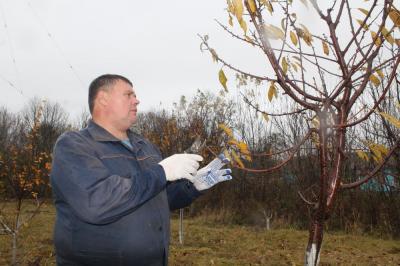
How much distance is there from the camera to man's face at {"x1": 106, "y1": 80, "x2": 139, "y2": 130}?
2367 mm

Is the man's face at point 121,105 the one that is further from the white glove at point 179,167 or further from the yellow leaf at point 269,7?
the yellow leaf at point 269,7

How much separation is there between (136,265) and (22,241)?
853 cm

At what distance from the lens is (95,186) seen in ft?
6.13

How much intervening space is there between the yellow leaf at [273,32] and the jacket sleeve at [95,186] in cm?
93

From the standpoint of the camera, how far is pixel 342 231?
12469 millimetres

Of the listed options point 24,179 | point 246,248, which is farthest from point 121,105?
point 246,248

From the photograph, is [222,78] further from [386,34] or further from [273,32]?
[386,34]

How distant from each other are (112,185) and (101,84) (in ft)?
2.68

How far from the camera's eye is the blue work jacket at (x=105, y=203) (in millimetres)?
1871

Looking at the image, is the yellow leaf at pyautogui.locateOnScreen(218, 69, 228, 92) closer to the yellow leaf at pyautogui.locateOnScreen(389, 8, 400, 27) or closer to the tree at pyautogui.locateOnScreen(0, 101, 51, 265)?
the yellow leaf at pyautogui.locateOnScreen(389, 8, 400, 27)

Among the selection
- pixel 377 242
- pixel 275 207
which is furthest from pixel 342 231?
pixel 275 207

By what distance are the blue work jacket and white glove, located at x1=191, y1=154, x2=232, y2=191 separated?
0.29 m

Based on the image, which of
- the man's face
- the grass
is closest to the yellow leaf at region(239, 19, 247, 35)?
the man's face

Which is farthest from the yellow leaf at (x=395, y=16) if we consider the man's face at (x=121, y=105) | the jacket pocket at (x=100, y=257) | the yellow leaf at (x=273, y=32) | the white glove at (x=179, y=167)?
the jacket pocket at (x=100, y=257)
